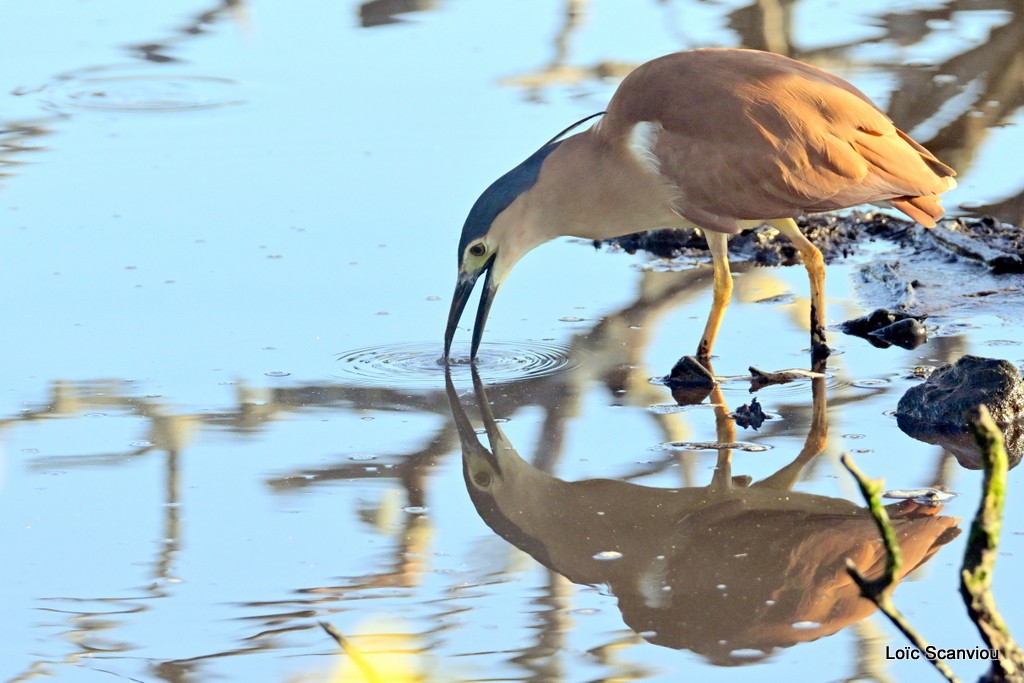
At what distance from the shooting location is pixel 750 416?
481 cm

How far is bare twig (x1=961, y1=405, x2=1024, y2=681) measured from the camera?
7.20 ft

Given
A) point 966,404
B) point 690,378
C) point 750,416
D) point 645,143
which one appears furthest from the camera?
point 645,143

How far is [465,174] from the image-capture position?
23.9 ft

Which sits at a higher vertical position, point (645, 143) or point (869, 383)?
point (645, 143)

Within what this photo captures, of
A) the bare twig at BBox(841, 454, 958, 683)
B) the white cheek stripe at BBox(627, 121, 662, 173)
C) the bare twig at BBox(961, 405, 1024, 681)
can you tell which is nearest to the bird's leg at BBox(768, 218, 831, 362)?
the white cheek stripe at BBox(627, 121, 662, 173)

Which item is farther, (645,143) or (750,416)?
(645,143)

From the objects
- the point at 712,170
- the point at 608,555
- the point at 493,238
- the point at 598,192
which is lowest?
the point at 608,555

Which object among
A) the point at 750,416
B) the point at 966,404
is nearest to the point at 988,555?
the point at 966,404

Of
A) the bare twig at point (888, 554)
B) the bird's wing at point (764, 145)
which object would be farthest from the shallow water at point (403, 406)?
the bare twig at point (888, 554)

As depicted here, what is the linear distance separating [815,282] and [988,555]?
316 centimetres

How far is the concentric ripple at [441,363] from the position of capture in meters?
5.21

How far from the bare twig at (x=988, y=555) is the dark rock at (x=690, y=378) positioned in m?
2.55

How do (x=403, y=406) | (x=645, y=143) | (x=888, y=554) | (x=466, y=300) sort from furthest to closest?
(x=466, y=300) < (x=645, y=143) < (x=403, y=406) < (x=888, y=554)

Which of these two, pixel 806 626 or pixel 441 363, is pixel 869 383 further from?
pixel 806 626
